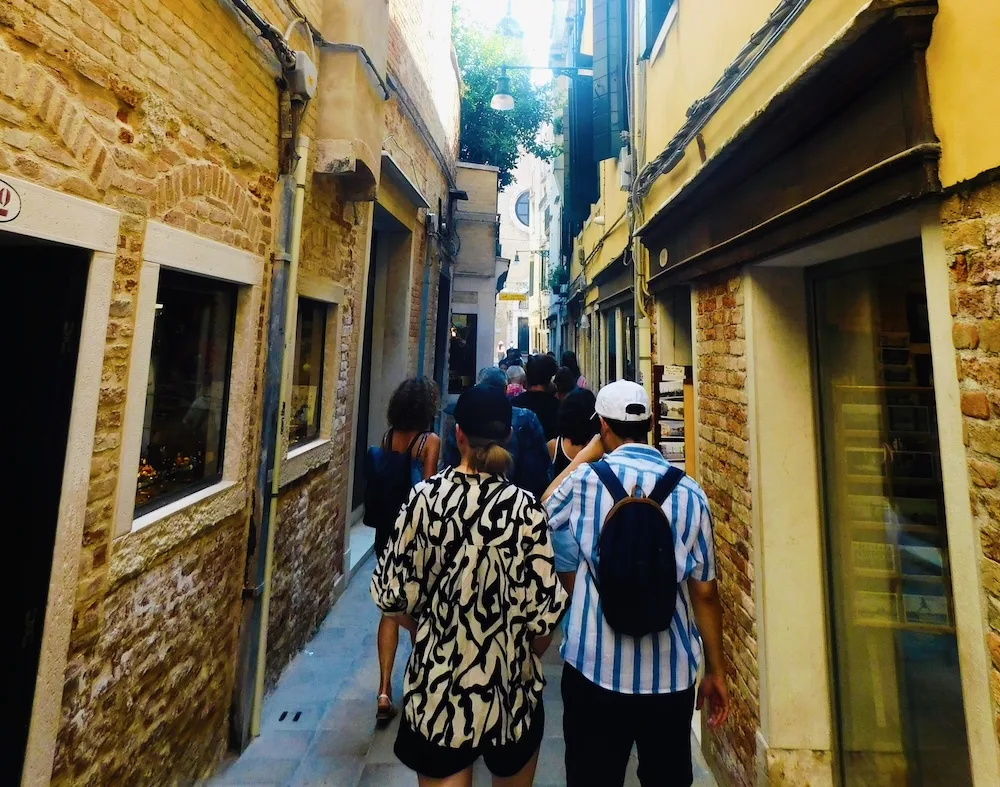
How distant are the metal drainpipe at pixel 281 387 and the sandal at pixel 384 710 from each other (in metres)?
0.74

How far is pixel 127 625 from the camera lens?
223cm

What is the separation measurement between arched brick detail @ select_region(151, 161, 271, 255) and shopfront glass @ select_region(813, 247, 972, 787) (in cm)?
318

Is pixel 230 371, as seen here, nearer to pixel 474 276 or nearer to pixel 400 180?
pixel 400 180

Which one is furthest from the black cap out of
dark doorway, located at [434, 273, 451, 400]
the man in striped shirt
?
dark doorway, located at [434, 273, 451, 400]

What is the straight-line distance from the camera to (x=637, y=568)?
1.78 meters

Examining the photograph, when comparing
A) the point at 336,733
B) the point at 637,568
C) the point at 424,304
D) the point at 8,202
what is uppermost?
the point at 424,304

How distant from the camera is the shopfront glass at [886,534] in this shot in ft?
6.52

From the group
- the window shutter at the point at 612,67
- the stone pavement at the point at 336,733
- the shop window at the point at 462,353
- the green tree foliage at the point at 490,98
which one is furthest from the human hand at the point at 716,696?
the green tree foliage at the point at 490,98

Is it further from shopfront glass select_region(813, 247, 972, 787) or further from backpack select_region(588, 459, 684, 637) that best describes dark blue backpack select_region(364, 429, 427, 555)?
shopfront glass select_region(813, 247, 972, 787)

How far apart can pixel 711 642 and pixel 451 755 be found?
3.62ft

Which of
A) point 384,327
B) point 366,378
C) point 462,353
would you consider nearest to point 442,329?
point 462,353

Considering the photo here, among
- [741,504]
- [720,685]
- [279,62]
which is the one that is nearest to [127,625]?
[720,685]

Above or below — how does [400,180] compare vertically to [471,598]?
above

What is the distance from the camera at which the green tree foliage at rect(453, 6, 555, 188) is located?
43.9 ft
